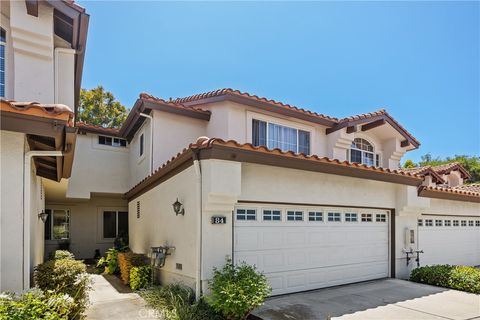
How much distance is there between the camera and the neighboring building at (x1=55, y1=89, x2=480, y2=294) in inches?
313

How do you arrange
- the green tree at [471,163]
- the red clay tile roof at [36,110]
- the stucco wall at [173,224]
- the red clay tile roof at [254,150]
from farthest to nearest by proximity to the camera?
1. the green tree at [471,163]
2. the stucco wall at [173,224]
3. the red clay tile roof at [254,150]
4. the red clay tile roof at [36,110]

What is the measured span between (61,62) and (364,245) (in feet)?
36.6

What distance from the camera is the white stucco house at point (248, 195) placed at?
302 inches

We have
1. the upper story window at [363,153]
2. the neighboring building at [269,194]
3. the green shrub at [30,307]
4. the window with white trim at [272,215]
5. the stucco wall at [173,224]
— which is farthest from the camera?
the upper story window at [363,153]

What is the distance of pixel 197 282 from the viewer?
7480 mm

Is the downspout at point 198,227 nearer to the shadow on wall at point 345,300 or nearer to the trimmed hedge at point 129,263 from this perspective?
the shadow on wall at point 345,300

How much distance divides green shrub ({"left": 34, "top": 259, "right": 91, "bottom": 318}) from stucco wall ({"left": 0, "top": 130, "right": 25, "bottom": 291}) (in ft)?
5.94

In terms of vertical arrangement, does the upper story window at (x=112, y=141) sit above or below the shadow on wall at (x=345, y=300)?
above

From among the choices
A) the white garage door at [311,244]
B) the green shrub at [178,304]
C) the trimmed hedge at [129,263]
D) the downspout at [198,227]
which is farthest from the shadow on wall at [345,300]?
the trimmed hedge at [129,263]

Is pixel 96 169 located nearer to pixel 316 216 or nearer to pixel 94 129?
pixel 94 129

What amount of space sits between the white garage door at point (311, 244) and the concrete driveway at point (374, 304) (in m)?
0.47

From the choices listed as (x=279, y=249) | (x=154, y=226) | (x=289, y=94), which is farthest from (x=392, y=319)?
(x=289, y=94)

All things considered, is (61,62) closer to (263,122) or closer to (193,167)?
(193,167)

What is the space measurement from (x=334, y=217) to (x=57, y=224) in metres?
15.9
